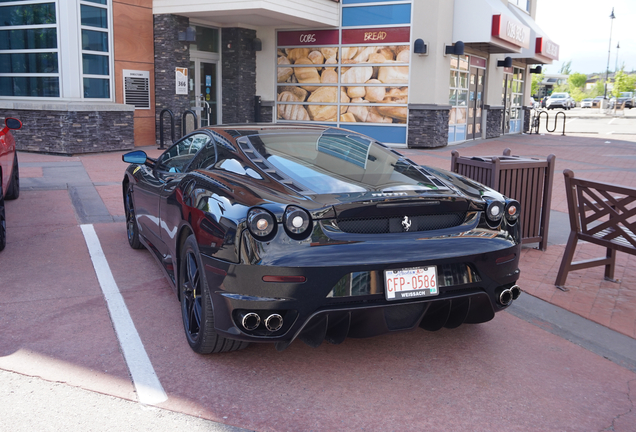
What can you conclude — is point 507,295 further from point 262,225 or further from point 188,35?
point 188,35

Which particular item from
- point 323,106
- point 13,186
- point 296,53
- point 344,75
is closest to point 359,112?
point 344,75

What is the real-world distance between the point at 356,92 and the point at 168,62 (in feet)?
18.5

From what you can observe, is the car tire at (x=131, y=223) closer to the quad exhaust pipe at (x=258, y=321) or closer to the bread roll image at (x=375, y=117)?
the quad exhaust pipe at (x=258, y=321)

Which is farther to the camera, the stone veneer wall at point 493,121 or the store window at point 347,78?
the stone veneer wall at point 493,121

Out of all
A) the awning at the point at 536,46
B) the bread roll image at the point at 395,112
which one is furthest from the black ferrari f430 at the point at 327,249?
the awning at the point at 536,46

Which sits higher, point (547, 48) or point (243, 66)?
point (547, 48)

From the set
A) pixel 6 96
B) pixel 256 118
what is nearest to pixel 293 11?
pixel 256 118

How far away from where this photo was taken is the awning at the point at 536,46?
24.3m

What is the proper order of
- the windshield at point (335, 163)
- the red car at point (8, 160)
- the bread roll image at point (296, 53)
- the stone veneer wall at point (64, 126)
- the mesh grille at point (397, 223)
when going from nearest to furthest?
the mesh grille at point (397, 223)
the windshield at point (335, 163)
the red car at point (8, 160)
the stone veneer wall at point (64, 126)
the bread roll image at point (296, 53)

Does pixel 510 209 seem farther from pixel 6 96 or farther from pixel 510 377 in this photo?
pixel 6 96

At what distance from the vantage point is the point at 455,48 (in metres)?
18.1

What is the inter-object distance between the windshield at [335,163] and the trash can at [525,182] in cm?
192

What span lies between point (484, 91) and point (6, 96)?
51.6ft

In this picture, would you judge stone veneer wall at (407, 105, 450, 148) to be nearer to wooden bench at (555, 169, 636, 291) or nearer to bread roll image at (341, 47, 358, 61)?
bread roll image at (341, 47, 358, 61)
